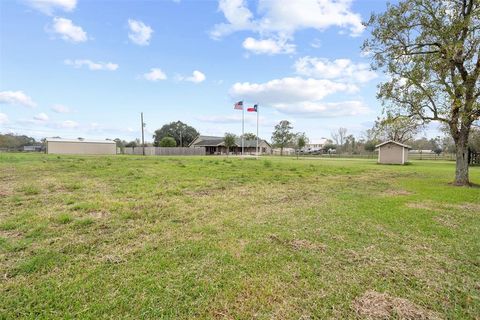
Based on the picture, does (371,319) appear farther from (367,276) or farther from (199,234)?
(199,234)

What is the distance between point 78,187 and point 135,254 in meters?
5.88

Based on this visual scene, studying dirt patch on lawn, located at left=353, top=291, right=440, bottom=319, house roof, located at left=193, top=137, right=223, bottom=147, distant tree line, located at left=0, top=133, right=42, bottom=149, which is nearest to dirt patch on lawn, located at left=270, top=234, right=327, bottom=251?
dirt patch on lawn, located at left=353, top=291, right=440, bottom=319

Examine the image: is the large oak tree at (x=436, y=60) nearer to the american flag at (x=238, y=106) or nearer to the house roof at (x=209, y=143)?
the american flag at (x=238, y=106)

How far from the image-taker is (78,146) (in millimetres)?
54375

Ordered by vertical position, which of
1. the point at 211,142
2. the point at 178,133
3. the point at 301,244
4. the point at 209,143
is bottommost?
the point at 301,244

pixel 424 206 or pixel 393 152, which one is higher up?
pixel 393 152

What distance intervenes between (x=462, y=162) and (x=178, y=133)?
68.6 metres

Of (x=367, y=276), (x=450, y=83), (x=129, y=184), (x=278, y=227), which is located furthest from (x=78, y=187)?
(x=450, y=83)

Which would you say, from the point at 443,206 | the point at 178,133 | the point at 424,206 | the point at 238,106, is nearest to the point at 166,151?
the point at 178,133

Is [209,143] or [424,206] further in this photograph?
[209,143]

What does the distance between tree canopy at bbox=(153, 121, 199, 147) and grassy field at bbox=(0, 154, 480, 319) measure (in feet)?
228

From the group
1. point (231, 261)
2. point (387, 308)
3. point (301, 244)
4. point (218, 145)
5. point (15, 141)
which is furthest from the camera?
point (15, 141)

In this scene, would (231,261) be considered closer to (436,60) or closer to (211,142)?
(436,60)

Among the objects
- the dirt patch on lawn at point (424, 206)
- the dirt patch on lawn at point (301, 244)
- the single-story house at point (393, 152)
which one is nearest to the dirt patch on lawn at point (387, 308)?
the dirt patch on lawn at point (301, 244)
